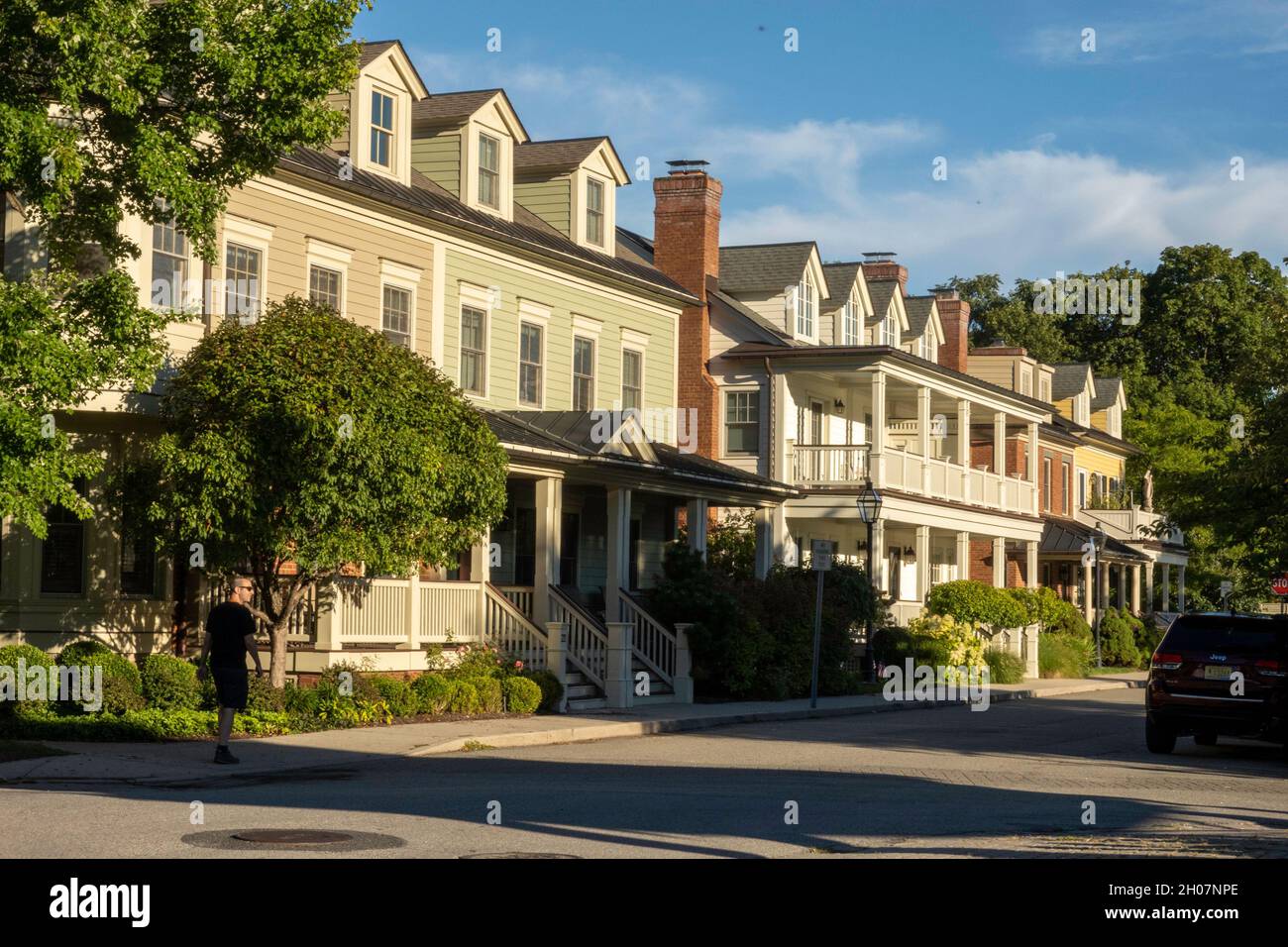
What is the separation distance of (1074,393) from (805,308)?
905 inches

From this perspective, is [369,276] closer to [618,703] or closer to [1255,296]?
[618,703]

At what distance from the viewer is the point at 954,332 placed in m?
52.6

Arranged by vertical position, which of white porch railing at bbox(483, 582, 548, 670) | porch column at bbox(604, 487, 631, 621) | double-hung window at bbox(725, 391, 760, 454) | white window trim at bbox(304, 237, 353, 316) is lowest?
white porch railing at bbox(483, 582, 548, 670)

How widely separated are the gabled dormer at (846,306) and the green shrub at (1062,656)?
925cm

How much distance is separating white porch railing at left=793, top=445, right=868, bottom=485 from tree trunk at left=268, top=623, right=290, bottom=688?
775 inches

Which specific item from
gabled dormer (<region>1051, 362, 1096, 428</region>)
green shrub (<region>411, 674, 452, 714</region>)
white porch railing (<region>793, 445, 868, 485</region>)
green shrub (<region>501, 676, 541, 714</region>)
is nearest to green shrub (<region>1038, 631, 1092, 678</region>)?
white porch railing (<region>793, 445, 868, 485</region>)

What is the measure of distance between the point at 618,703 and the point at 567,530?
6130 millimetres

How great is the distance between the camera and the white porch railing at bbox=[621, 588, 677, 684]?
28.5m

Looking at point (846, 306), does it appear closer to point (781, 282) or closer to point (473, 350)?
point (781, 282)

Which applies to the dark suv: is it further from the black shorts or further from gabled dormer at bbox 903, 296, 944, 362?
gabled dormer at bbox 903, 296, 944, 362

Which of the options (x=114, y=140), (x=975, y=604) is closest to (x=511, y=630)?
(x=114, y=140)

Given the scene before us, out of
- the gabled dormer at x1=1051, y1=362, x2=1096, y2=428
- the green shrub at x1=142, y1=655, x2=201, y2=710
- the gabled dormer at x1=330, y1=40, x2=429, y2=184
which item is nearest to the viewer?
the green shrub at x1=142, y1=655, x2=201, y2=710

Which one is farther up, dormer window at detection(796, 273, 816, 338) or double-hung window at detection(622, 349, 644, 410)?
dormer window at detection(796, 273, 816, 338)

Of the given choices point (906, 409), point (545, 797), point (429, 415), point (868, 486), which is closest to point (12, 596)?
point (429, 415)
